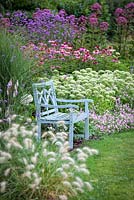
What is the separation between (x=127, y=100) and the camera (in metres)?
8.62

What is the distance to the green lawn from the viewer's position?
14.6 ft

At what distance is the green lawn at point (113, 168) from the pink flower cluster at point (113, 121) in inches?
8.3

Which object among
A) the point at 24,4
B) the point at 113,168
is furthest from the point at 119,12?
the point at 113,168

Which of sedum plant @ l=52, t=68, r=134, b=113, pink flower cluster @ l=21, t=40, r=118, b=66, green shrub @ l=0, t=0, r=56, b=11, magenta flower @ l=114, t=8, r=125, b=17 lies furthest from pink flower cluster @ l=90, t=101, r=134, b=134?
green shrub @ l=0, t=0, r=56, b=11

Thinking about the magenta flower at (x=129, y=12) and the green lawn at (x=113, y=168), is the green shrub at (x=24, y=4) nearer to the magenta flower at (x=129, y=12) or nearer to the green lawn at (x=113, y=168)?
the magenta flower at (x=129, y=12)

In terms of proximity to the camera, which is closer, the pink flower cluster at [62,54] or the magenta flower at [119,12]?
the pink flower cluster at [62,54]

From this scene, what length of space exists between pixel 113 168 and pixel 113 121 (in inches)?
85.6

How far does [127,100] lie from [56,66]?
1562mm

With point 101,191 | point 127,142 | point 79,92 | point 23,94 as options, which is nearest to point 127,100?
point 79,92

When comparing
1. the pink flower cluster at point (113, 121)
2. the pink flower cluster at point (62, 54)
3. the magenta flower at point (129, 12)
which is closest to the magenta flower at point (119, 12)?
the magenta flower at point (129, 12)

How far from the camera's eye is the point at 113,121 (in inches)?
293

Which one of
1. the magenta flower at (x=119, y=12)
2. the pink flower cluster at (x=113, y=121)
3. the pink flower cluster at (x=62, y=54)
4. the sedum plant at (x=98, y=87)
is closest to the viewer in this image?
the pink flower cluster at (x=113, y=121)

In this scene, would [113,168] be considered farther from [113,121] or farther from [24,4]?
[24,4]

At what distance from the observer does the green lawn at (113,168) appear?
4.45 metres
